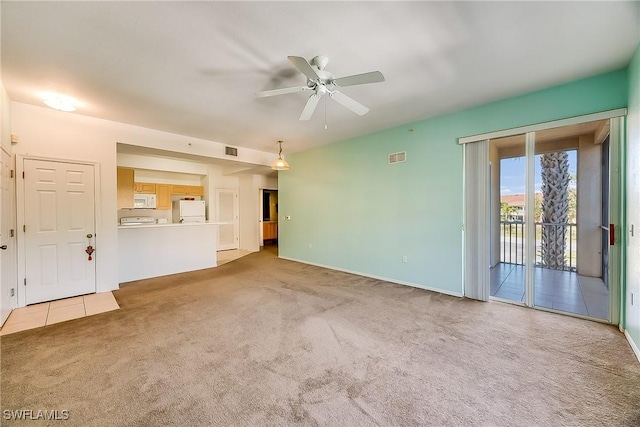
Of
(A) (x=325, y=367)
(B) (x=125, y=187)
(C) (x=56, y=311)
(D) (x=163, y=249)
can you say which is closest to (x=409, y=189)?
(A) (x=325, y=367)

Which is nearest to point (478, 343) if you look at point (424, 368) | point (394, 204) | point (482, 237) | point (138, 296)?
point (424, 368)

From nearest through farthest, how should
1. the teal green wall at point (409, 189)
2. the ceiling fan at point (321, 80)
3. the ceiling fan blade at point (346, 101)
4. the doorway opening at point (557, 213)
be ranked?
the ceiling fan at point (321, 80)
the ceiling fan blade at point (346, 101)
the teal green wall at point (409, 189)
the doorway opening at point (557, 213)

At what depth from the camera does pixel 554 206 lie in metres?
4.08

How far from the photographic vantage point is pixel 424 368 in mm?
2074

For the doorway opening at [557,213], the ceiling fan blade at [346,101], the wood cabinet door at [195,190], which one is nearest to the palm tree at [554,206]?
the doorway opening at [557,213]

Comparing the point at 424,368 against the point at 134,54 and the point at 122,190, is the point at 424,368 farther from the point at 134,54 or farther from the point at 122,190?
the point at 122,190

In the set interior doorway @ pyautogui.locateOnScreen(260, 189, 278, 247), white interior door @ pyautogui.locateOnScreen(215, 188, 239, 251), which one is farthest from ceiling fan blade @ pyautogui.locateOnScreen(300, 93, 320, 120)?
interior doorway @ pyautogui.locateOnScreen(260, 189, 278, 247)

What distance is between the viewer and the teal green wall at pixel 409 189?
10.2 feet

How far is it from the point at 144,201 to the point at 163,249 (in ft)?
7.37

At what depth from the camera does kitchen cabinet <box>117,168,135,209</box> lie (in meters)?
5.76

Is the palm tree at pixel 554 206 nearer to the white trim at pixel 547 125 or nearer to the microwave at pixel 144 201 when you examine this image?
the white trim at pixel 547 125

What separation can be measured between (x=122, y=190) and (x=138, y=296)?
319 cm

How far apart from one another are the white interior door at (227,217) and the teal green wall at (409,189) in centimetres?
320

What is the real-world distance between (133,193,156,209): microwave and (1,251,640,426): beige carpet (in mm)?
3842
